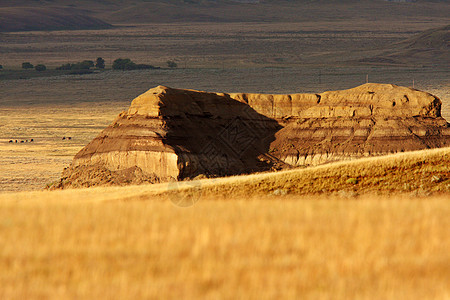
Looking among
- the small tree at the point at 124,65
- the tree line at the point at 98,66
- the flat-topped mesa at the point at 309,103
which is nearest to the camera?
the flat-topped mesa at the point at 309,103

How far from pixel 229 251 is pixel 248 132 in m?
29.8

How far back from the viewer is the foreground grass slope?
10242mm

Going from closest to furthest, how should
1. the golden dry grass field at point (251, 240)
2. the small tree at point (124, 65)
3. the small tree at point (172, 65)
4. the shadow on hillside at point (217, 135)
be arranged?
the golden dry grass field at point (251, 240)
the shadow on hillside at point (217, 135)
the small tree at point (124, 65)
the small tree at point (172, 65)

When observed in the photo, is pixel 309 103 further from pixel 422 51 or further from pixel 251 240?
pixel 422 51

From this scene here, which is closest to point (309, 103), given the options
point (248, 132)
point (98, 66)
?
point (248, 132)

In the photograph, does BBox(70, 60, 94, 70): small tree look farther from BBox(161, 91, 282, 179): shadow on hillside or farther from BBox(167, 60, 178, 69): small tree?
BBox(161, 91, 282, 179): shadow on hillside

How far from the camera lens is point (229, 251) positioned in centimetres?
1227

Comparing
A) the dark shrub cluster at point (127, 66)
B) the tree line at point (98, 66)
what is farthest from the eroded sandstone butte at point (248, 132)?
the dark shrub cluster at point (127, 66)

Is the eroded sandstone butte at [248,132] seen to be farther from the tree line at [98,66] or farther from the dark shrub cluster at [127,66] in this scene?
the dark shrub cluster at [127,66]

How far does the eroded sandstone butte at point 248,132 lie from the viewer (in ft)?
117

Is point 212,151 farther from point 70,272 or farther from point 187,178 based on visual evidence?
point 70,272

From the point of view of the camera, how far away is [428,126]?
1533 inches

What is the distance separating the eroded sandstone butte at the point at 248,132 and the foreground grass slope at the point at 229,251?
17156 millimetres

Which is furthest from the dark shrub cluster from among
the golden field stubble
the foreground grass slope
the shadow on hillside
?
the golden field stubble
